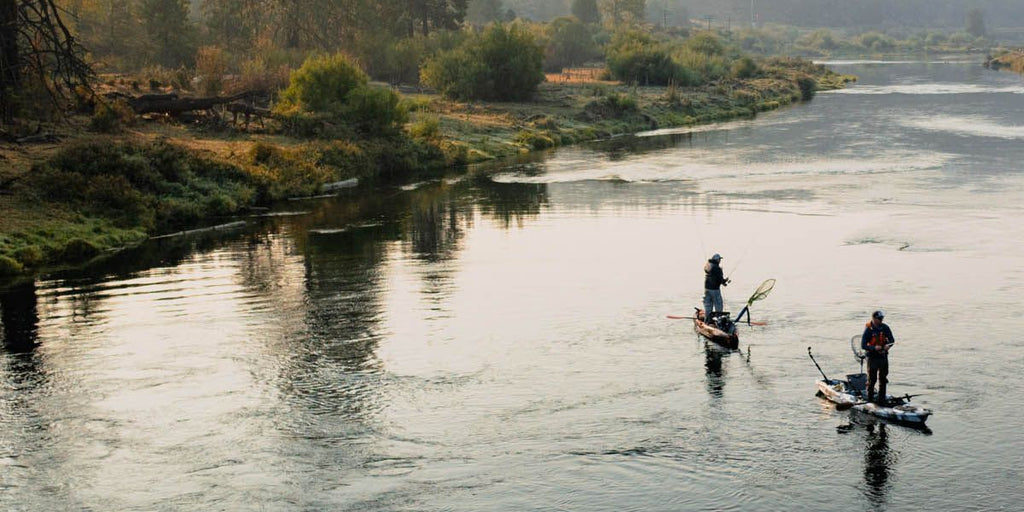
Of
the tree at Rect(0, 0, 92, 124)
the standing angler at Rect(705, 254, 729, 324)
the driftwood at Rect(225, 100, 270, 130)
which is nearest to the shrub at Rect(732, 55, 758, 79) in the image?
the driftwood at Rect(225, 100, 270, 130)

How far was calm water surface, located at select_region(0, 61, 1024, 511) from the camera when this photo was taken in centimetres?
2261

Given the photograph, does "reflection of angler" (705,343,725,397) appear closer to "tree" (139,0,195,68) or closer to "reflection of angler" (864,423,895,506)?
"reflection of angler" (864,423,895,506)

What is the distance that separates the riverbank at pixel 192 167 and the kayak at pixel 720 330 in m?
29.8

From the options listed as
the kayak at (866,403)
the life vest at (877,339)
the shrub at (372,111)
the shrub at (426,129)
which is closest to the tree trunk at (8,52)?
Result: the shrub at (372,111)

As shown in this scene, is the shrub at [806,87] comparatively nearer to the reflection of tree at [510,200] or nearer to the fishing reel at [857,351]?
the reflection of tree at [510,200]

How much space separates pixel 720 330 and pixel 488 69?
8544cm

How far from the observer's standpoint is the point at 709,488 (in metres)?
22.1

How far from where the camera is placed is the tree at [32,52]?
36.5 m

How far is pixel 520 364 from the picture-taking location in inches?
1209

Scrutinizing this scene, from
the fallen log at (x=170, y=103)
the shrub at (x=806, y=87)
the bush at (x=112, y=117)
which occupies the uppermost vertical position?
the shrub at (x=806, y=87)

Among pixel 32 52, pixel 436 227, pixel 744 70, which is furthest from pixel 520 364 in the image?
pixel 744 70

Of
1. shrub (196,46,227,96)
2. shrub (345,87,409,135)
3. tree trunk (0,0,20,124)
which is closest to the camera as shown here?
tree trunk (0,0,20,124)

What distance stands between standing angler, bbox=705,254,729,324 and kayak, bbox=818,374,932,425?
255 inches

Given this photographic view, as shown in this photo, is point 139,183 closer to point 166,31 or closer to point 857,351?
point 857,351
